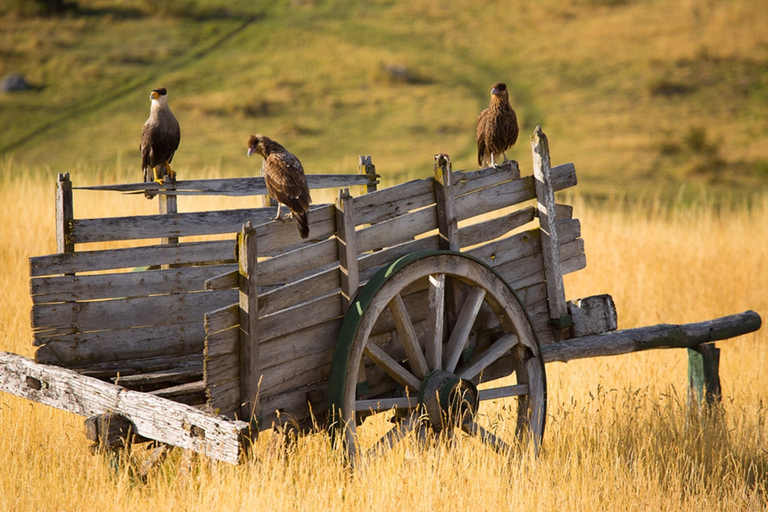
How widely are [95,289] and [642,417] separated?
11.9ft

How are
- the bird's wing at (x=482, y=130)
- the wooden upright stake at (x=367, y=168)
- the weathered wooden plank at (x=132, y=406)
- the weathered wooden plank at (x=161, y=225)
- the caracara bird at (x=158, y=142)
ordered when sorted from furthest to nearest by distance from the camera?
the bird's wing at (x=482, y=130) → the wooden upright stake at (x=367, y=168) → the caracara bird at (x=158, y=142) → the weathered wooden plank at (x=161, y=225) → the weathered wooden plank at (x=132, y=406)

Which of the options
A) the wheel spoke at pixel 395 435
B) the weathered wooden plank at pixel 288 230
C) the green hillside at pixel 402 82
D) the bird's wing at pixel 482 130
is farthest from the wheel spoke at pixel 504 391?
the green hillside at pixel 402 82

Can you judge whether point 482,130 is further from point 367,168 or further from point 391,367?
point 391,367

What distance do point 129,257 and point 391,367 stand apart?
1.75 m

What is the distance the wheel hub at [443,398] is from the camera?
371 centimetres

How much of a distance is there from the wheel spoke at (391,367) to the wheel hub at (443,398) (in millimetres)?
54

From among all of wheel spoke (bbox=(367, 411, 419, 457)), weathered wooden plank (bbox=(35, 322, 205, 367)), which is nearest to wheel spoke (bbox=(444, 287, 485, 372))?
wheel spoke (bbox=(367, 411, 419, 457))

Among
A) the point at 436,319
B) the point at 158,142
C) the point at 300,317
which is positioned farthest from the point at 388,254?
the point at 158,142

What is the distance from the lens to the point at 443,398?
373cm

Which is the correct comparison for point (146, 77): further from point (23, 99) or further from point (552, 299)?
point (552, 299)

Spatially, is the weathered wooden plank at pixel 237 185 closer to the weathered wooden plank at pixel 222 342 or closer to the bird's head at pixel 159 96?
the bird's head at pixel 159 96

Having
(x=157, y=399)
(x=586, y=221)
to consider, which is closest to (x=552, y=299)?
(x=157, y=399)

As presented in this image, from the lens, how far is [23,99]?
3116cm

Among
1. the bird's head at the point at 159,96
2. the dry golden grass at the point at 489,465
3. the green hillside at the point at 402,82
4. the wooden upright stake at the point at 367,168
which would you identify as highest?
the green hillside at the point at 402,82
